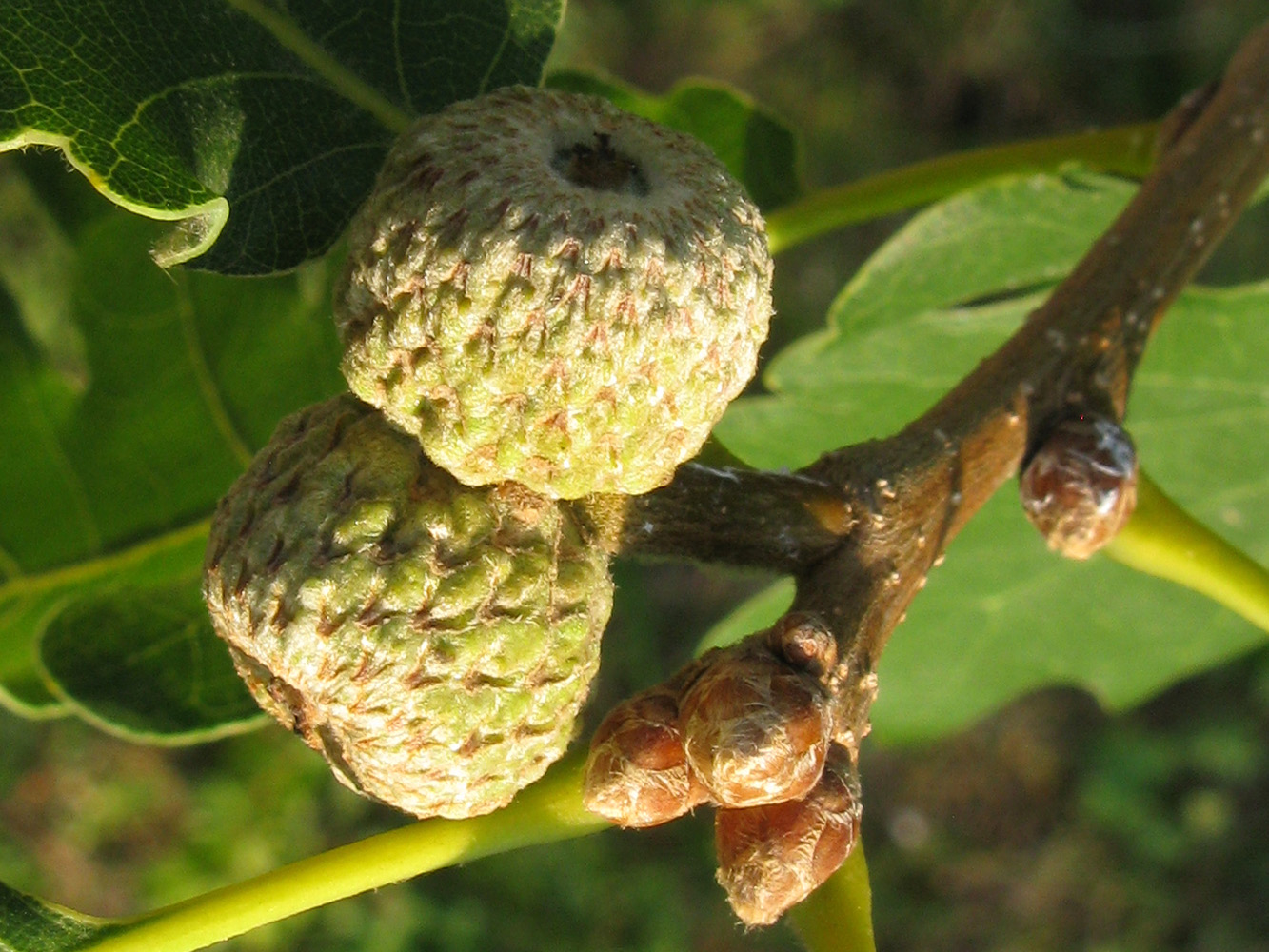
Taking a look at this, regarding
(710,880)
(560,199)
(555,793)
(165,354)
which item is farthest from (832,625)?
(710,880)

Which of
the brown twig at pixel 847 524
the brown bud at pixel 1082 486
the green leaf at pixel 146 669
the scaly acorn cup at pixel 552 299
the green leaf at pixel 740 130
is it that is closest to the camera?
the scaly acorn cup at pixel 552 299

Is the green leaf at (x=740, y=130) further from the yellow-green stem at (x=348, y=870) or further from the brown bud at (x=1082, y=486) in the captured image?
the yellow-green stem at (x=348, y=870)

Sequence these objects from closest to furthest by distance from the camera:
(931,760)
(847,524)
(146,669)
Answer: (847,524) → (146,669) → (931,760)

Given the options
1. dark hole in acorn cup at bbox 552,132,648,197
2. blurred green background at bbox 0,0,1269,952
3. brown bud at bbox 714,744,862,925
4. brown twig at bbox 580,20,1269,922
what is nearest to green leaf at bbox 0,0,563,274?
dark hole in acorn cup at bbox 552,132,648,197

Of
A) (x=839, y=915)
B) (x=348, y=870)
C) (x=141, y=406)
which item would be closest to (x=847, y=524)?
(x=839, y=915)

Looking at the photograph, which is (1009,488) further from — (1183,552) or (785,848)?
(785,848)

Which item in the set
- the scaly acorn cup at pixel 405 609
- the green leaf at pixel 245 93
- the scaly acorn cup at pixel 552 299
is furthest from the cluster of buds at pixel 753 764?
the green leaf at pixel 245 93

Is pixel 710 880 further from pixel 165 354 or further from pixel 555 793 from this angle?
pixel 555 793
